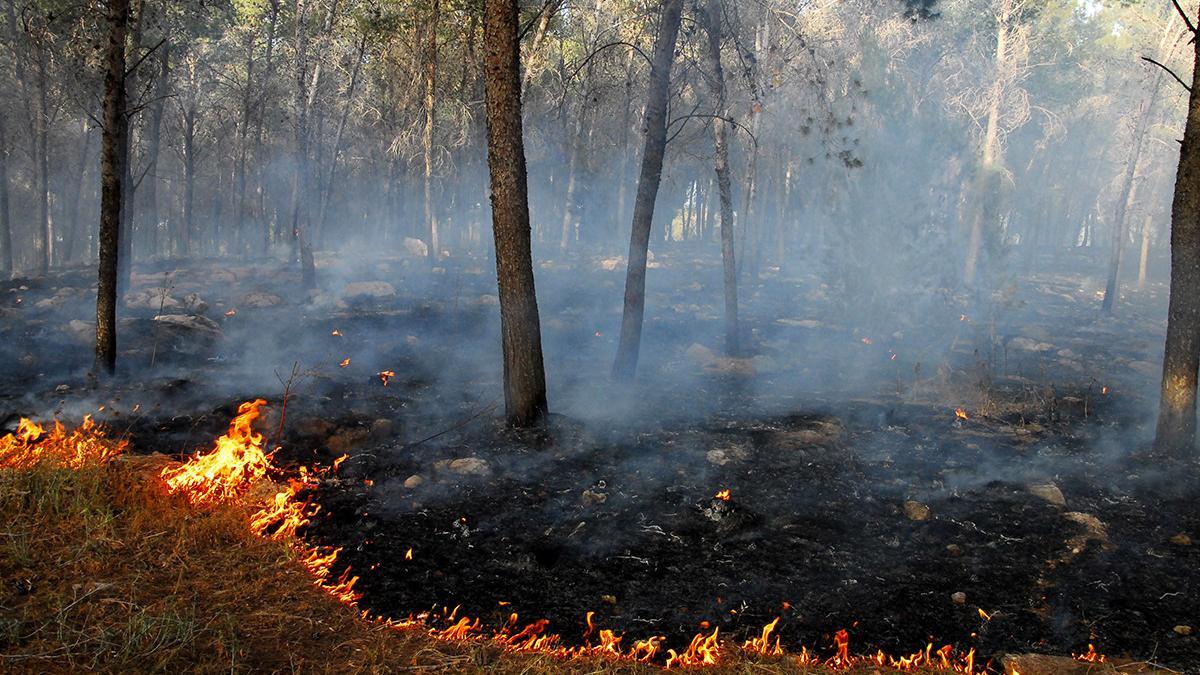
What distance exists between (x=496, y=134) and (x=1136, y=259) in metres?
45.7

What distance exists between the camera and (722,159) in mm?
13758

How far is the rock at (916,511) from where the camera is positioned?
6.36m

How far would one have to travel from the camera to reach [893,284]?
18.0m

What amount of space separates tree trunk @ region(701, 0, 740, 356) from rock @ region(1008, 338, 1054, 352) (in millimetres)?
6976

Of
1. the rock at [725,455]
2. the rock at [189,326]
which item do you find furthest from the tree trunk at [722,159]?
the rock at [189,326]

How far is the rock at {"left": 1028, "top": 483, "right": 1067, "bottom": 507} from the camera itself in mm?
6648

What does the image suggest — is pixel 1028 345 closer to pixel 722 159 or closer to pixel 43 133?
pixel 722 159

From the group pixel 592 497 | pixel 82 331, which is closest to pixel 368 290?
pixel 82 331

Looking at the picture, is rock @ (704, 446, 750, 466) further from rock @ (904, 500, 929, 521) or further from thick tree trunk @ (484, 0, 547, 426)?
thick tree trunk @ (484, 0, 547, 426)

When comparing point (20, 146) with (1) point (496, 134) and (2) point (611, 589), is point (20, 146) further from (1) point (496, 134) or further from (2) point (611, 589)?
(2) point (611, 589)

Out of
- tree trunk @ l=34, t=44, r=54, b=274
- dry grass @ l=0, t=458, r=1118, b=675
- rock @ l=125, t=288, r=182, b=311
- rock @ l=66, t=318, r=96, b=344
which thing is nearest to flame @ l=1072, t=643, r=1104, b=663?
dry grass @ l=0, t=458, r=1118, b=675

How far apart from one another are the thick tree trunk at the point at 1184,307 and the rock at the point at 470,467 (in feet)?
24.0

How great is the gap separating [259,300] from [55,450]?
13.0 metres

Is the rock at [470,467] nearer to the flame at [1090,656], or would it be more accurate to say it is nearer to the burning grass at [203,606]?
the burning grass at [203,606]
